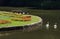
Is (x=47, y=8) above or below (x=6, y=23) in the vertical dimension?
below

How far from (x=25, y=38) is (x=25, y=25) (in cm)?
292

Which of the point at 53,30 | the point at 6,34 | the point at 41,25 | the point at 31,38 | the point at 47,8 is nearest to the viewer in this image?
the point at 31,38

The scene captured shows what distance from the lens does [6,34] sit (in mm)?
15438

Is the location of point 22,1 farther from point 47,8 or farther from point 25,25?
point 25,25

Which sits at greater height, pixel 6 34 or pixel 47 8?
pixel 6 34

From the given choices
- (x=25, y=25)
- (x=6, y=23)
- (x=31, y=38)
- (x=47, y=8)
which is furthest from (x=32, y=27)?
(x=47, y=8)

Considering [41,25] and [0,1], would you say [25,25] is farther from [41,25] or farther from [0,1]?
[0,1]

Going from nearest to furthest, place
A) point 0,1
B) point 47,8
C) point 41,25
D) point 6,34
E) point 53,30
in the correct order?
1. point 6,34
2. point 53,30
3. point 41,25
4. point 47,8
5. point 0,1

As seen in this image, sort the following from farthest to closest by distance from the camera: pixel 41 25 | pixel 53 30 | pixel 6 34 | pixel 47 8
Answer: pixel 47 8, pixel 41 25, pixel 53 30, pixel 6 34

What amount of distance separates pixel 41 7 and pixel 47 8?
2.81ft

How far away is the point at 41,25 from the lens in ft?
61.5

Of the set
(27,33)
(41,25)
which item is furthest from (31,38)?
(41,25)

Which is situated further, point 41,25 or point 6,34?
point 41,25

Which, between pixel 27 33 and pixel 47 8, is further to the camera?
pixel 47 8
